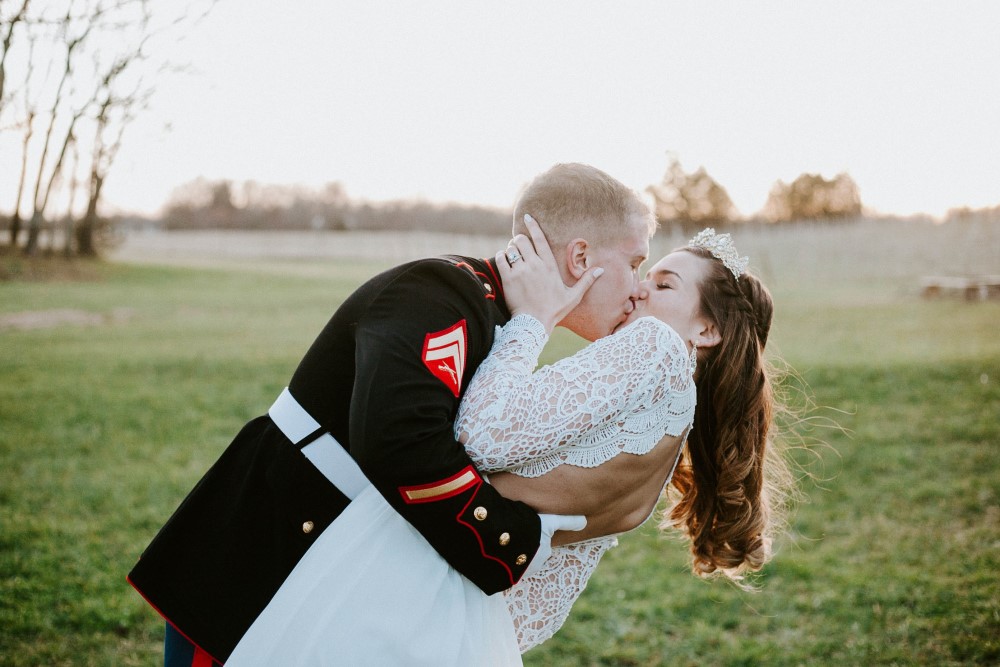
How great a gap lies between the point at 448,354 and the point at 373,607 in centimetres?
68

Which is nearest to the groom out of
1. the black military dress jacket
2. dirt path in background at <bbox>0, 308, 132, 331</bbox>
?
the black military dress jacket

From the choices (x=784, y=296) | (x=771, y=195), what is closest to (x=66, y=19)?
(x=784, y=296)

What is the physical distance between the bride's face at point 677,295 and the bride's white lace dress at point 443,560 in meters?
0.65

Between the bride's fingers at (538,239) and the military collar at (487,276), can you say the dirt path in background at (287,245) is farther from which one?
the military collar at (487,276)

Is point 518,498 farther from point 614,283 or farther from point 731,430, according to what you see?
point 731,430

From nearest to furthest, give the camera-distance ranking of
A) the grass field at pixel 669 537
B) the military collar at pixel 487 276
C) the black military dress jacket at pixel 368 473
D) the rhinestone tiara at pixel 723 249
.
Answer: the black military dress jacket at pixel 368 473
the military collar at pixel 487 276
the rhinestone tiara at pixel 723 249
the grass field at pixel 669 537

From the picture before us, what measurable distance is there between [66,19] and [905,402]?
12797 millimetres

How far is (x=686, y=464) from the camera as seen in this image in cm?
327

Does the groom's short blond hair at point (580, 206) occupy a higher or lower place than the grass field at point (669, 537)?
higher

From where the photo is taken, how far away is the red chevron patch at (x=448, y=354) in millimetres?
1937

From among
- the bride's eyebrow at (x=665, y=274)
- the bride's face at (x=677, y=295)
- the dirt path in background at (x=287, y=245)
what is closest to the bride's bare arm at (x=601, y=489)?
the bride's face at (x=677, y=295)

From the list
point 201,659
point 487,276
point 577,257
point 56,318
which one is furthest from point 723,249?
point 56,318

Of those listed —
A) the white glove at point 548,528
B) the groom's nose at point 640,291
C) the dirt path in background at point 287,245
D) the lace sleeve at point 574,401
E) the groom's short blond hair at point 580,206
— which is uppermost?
the groom's short blond hair at point 580,206

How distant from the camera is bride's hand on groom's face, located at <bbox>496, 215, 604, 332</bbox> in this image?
2.48 m
